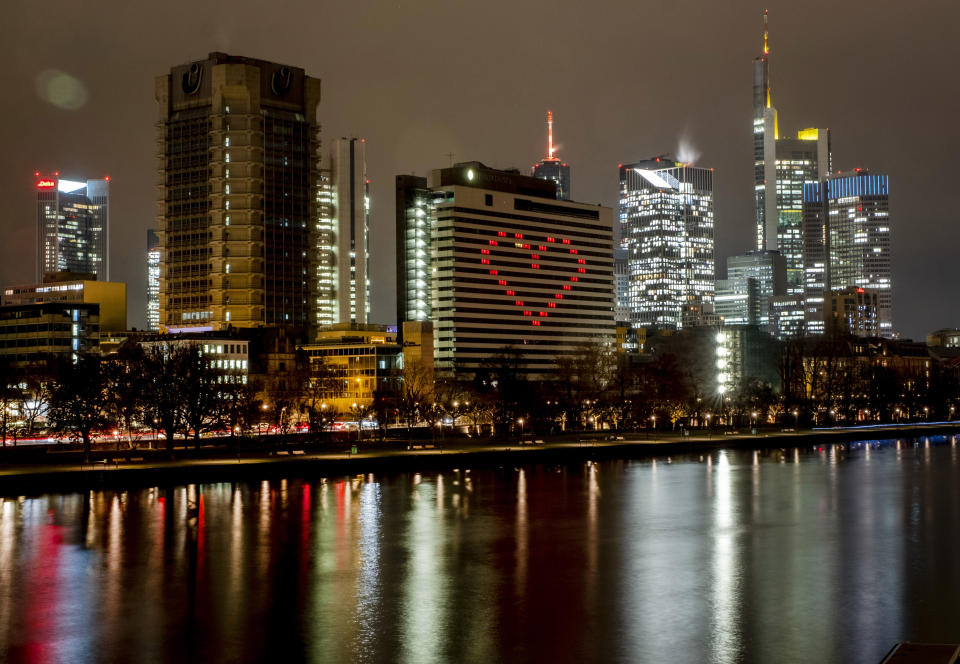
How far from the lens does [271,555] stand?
1737 inches

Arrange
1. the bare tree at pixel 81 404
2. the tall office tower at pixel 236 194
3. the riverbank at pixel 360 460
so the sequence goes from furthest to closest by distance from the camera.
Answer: the tall office tower at pixel 236 194 → the bare tree at pixel 81 404 → the riverbank at pixel 360 460

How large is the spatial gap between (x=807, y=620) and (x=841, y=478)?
160 ft

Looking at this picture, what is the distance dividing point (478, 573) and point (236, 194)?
142988 millimetres

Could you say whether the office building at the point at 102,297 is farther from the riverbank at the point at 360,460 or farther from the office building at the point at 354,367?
the riverbank at the point at 360,460

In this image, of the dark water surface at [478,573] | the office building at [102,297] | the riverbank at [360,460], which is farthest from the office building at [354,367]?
the dark water surface at [478,573]

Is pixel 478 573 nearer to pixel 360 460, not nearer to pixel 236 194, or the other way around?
pixel 360 460

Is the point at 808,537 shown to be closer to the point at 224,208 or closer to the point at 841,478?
the point at 841,478

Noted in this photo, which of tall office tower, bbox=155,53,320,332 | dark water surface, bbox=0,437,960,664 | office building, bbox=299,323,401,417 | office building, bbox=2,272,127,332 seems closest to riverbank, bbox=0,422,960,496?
dark water surface, bbox=0,437,960,664

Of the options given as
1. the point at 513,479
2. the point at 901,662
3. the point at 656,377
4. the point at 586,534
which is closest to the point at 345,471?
the point at 513,479

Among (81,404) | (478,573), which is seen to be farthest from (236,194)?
(478,573)

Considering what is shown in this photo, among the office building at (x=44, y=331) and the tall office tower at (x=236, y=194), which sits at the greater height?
the tall office tower at (x=236, y=194)

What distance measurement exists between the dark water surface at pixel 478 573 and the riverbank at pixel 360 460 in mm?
3263

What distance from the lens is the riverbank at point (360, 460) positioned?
2741 inches

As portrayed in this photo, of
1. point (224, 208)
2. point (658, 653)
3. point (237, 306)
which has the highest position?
point (224, 208)
